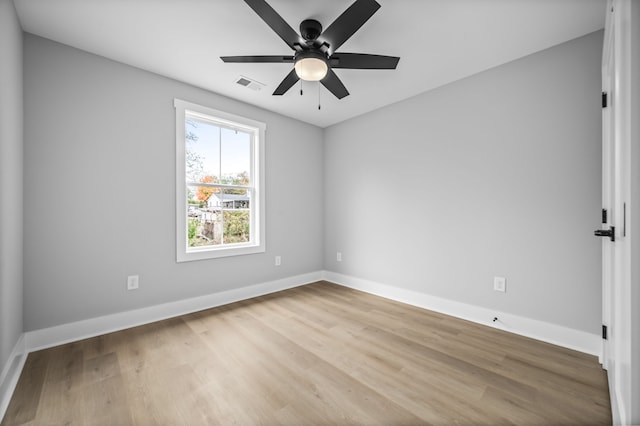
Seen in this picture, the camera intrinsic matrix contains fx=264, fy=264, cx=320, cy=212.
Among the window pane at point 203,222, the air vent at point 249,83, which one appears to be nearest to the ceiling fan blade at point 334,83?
the air vent at point 249,83

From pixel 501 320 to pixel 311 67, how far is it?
2.86 meters

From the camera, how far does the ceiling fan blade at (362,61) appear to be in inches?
76.9

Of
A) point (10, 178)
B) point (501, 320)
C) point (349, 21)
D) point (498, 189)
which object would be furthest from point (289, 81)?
point (501, 320)

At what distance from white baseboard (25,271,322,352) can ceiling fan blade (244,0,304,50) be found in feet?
9.09

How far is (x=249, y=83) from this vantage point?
9.66ft

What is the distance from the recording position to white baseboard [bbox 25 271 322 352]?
2.17 metres

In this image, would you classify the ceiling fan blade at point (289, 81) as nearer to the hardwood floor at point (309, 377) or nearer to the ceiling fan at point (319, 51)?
the ceiling fan at point (319, 51)

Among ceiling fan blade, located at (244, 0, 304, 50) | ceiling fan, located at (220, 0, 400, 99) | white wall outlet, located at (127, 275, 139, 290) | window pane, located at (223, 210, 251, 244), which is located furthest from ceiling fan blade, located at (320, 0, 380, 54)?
white wall outlet, located at (127, 275, 139, 290)

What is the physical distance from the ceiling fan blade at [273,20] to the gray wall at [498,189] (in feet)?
6.39

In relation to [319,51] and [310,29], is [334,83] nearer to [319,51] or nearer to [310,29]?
[319,51]

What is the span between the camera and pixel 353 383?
5.73 ft

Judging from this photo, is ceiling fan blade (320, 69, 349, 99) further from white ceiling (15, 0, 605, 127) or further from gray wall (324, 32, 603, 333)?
gray wall (324, 32, 603, 333)

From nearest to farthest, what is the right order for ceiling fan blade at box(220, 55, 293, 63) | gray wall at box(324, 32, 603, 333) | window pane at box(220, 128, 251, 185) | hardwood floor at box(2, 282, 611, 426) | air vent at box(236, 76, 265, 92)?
hardwood floor at box(2, 282, 611, 426)
ceiling fan blade at box(220, 55, 293, 63)
gray wall at box(324, 32, 603, 333)
air vent at box(236, 76, 265, 92)
window pane at box(220, 128, 251, 185)

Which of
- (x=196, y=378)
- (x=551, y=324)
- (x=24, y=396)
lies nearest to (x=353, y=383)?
(x=196, y=378)
